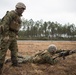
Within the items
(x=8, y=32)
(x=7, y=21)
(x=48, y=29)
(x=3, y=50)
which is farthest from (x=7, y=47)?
(x=48, y=29)

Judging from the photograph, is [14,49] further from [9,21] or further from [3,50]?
[9,21]

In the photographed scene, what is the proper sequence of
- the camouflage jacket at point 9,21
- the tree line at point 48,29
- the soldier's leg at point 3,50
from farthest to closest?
the tree line at point 48,29 → the camouflage jacket at point 9,21 → the soldier's leg at point 3,50

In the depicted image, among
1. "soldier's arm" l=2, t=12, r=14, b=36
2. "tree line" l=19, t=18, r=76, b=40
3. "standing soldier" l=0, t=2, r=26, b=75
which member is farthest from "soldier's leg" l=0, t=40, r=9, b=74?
"tree line" l=19, t=18, r=76, b=40

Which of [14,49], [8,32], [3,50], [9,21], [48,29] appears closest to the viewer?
[3,50]

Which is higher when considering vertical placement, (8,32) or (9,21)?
(9,21)

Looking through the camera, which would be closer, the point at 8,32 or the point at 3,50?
the point at 3,50

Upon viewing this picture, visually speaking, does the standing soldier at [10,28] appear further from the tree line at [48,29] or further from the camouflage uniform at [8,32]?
the tree line at [48,29]

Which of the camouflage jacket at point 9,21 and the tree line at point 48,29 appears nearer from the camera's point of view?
the camouflage jacket at point 9,21

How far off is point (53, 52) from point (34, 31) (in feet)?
262

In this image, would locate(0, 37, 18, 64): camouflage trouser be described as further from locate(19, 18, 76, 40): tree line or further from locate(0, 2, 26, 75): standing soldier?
locate(19, 18, 76, 40): tree line

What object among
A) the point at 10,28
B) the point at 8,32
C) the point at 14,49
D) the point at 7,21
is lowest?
the point at 14,49

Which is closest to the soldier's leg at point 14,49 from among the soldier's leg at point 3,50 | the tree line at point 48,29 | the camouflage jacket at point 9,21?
the camouflage jacket at point 9,21

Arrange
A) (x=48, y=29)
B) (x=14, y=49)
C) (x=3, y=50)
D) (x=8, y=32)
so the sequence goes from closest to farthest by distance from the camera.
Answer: (x=3, y=50) < (x=8, y=32) < (x=14, y=49) < (x=48, y=29)

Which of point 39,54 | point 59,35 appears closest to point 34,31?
point 59,35
